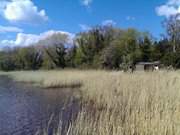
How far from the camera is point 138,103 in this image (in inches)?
207

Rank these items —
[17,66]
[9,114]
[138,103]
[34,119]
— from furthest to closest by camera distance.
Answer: [17,66], [9,114], [34,119], [138,103]

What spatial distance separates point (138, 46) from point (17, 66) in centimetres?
2102

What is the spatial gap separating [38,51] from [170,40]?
71.6 feet

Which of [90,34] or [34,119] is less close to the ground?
[90,34]

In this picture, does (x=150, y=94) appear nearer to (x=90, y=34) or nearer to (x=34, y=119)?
(x=34, y=119)

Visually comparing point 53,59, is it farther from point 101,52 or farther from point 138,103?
point 138,103

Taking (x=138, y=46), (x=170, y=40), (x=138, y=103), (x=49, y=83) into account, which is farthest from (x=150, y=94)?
(x=170, y=40)

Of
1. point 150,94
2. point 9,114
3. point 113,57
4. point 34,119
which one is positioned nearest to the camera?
point 150,94

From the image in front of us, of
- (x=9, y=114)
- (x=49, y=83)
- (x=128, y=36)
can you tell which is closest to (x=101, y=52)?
(x=128, y=36)

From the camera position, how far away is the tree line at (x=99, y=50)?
35.2 metres

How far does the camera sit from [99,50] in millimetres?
38406

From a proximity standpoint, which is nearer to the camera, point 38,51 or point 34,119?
point 34,119

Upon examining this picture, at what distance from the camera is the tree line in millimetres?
35156

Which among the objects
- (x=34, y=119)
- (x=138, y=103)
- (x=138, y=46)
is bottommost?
(x=34, y=119)
